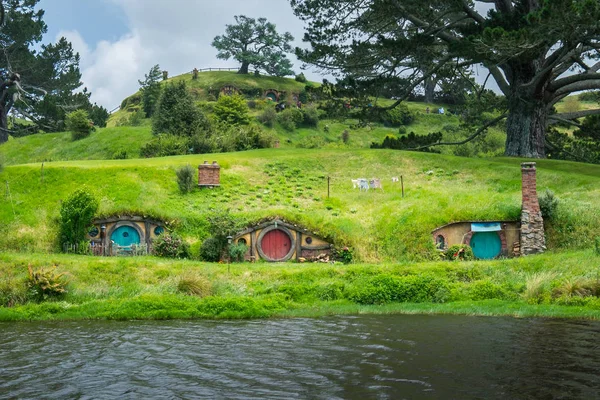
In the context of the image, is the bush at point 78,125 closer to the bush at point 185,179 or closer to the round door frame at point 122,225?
the bush at point 185,179

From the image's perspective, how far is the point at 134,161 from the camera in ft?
149

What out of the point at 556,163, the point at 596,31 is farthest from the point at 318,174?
the point at 596,31

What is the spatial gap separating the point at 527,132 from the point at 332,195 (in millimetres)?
16702

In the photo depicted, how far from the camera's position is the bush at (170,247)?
32000 millimetres

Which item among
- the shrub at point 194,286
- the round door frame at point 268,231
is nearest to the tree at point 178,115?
the round door frame at point 268,231

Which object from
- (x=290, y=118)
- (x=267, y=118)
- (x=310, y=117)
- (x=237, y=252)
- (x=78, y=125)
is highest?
(x=310, y=117)

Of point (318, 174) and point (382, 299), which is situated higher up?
point (318, 174)

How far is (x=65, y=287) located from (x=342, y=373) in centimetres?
1560

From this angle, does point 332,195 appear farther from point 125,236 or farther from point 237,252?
point 125,236

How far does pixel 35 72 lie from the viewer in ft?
234

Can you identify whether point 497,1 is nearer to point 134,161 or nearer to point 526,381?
point 134,161

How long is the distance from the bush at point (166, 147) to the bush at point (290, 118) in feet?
96.6

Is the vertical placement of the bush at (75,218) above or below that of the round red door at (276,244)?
above

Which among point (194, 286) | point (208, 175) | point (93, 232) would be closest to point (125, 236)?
point (93, 232)
